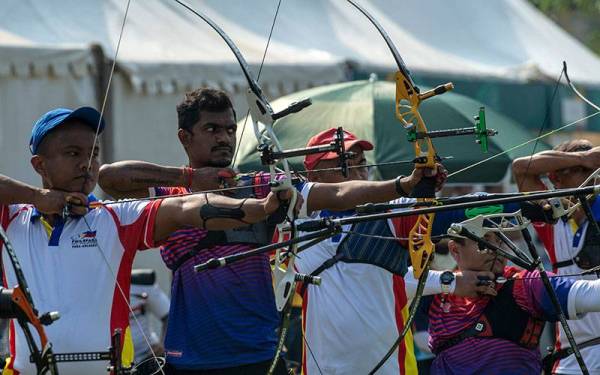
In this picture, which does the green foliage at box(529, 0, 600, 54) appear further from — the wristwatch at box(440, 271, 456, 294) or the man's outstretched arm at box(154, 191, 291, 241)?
the man's outstretched arm at box(154, 191, 291, 241)

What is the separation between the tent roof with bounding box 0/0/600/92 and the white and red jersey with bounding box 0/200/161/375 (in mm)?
4860

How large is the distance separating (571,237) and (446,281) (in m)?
0.93

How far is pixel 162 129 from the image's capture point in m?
8.95

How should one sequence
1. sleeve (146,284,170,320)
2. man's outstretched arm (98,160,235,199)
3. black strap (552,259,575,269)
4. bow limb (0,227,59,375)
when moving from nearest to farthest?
bow limb (0,227,59,375) < man's outstretched arm (98,160,235,199) < black strap (552,259,575,269) < sleeve (146,284,170,320)

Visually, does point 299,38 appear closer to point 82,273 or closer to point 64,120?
point 64,120

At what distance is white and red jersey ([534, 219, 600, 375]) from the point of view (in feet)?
15.8

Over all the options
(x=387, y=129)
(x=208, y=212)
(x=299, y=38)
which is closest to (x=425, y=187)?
(x=208, y=212)

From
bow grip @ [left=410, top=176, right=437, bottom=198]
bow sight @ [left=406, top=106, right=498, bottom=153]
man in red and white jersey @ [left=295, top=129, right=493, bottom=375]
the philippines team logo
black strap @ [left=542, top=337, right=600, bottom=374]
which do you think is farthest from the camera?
black strap @ [left=542, top=337, right=600, bottom=374]

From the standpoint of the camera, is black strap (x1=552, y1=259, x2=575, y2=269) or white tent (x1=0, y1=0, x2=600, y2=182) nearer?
black strap (x1=552, y1=259, x2=575, y2=269)

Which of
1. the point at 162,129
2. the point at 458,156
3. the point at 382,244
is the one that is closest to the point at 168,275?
the point at 162,129

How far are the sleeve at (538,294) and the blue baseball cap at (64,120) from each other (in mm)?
1515

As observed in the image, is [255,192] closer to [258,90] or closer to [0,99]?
[258,90]

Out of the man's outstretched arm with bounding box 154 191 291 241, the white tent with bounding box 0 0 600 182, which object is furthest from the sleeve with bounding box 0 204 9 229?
the white tent with bounding box 0 0 600 182

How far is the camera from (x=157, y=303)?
7.18 m
